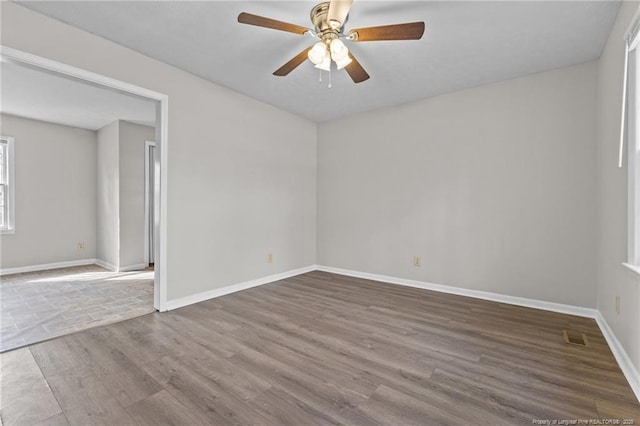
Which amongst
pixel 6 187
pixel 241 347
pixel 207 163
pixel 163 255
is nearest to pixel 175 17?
pixel 207 163

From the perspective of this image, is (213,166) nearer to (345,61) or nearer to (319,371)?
(345,61)

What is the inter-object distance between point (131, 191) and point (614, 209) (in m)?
6.33

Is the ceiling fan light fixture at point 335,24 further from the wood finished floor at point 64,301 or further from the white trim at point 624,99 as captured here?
the wood finished floor at point 64,301

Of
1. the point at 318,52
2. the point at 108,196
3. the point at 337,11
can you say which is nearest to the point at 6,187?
the point at 108,196

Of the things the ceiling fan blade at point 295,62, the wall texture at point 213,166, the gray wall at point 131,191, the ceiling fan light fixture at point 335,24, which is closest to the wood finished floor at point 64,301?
the gray wall at point 131,191

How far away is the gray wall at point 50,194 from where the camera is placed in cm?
458

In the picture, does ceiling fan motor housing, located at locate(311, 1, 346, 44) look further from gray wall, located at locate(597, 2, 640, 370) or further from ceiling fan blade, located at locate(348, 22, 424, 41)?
gray wall, located at locate(597, 2, 640, 370)

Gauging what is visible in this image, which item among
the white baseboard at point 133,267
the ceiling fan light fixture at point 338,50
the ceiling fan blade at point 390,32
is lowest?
the white baseboard at point 133,267

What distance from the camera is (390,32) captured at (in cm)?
192

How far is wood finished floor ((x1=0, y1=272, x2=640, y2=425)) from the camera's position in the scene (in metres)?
1.49

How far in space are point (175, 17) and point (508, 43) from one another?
2.83 metres

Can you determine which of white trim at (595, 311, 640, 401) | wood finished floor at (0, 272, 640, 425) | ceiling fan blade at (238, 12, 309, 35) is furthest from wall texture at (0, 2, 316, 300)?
white trim at (595, 311, 640, 401)

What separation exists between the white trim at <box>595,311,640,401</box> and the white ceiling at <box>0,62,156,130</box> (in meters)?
5.04

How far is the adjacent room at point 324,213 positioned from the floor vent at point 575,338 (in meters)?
0.03
